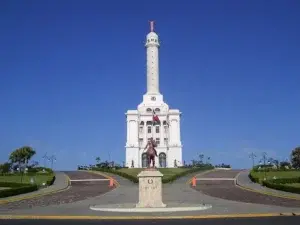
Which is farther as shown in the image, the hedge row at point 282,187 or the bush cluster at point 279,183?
the bush cluster at point 279,183

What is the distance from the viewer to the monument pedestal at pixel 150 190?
96.8ft

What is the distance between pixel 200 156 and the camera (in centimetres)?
11256

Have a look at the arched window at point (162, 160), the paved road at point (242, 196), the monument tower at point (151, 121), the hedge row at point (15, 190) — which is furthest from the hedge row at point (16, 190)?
the arched window at point (162, 160)

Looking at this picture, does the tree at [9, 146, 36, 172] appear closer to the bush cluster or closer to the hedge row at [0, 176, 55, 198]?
the hedge row at [0, 176, 55, 198]

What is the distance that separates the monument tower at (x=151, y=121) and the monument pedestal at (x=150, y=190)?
78.8 meters

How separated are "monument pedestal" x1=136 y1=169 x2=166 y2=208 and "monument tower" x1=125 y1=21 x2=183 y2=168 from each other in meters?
78.8

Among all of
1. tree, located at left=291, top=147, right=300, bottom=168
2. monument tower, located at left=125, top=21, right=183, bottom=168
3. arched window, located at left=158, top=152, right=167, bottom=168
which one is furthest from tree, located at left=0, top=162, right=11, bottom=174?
tree, located at left=291, top=147, right=300, bottom=168

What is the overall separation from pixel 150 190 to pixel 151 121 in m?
81.6

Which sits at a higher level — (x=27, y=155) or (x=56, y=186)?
(x=27, y=155)

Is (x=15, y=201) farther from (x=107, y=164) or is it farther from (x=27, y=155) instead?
(x=107, y=164)

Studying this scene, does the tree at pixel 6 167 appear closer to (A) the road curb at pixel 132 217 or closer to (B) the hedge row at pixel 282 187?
(B) the hedge row at pixel 282 187

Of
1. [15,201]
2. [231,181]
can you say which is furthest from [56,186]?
[231,181]

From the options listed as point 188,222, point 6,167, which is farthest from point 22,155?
point 188,222

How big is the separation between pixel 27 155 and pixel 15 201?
5219 centimetres
